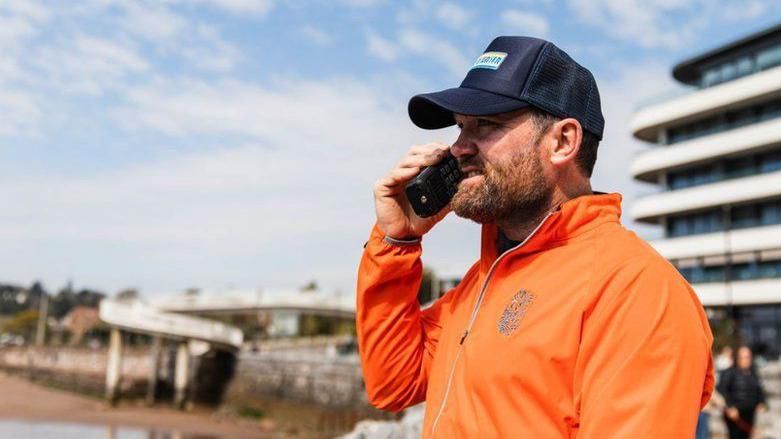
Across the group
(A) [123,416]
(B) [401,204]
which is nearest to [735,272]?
(A) [123,416]

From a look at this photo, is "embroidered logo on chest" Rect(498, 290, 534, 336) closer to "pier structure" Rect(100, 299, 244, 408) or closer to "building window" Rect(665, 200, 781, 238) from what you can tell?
"pier structure" Rect(100, 299, 244, 408)

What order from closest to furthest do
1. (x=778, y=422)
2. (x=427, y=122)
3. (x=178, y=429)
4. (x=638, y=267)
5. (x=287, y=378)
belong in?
(x=638, y=267) < (x=427, y=122) < (x=778, y=422) < (x=178, y=429) < (x=287, y=378)

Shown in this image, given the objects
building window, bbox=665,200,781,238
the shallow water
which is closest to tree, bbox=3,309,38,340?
the shallow water

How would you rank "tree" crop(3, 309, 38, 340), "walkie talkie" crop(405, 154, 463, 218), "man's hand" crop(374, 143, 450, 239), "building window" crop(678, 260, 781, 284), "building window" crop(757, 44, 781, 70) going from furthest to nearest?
1. "tree" crop(3, 309, 38, 340)
2. "building window" crop(757, 44, 781, 70)
3. "building window" crop(678, 260, 781, 284)
4. "man's hand" crop(374, 143, 450, 239)
5. "walkie talkie" crop(405, 154, 463, 218)

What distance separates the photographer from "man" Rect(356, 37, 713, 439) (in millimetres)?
1713

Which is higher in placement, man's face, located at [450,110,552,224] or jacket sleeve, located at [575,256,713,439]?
man's face, located at [450,110,552,224]

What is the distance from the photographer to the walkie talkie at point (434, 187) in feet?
7.86

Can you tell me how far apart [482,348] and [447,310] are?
25.8 inches

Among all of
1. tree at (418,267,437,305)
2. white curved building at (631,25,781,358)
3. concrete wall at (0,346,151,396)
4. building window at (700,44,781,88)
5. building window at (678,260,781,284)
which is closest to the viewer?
building window at (678,260,781,284)

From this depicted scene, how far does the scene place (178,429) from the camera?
2845 cm

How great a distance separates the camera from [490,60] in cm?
223

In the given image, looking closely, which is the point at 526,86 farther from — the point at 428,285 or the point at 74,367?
the point at 74,367

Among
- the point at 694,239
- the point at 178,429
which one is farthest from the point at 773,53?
the point at 178,429

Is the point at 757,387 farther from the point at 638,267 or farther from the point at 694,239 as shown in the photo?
the point at 694,239
